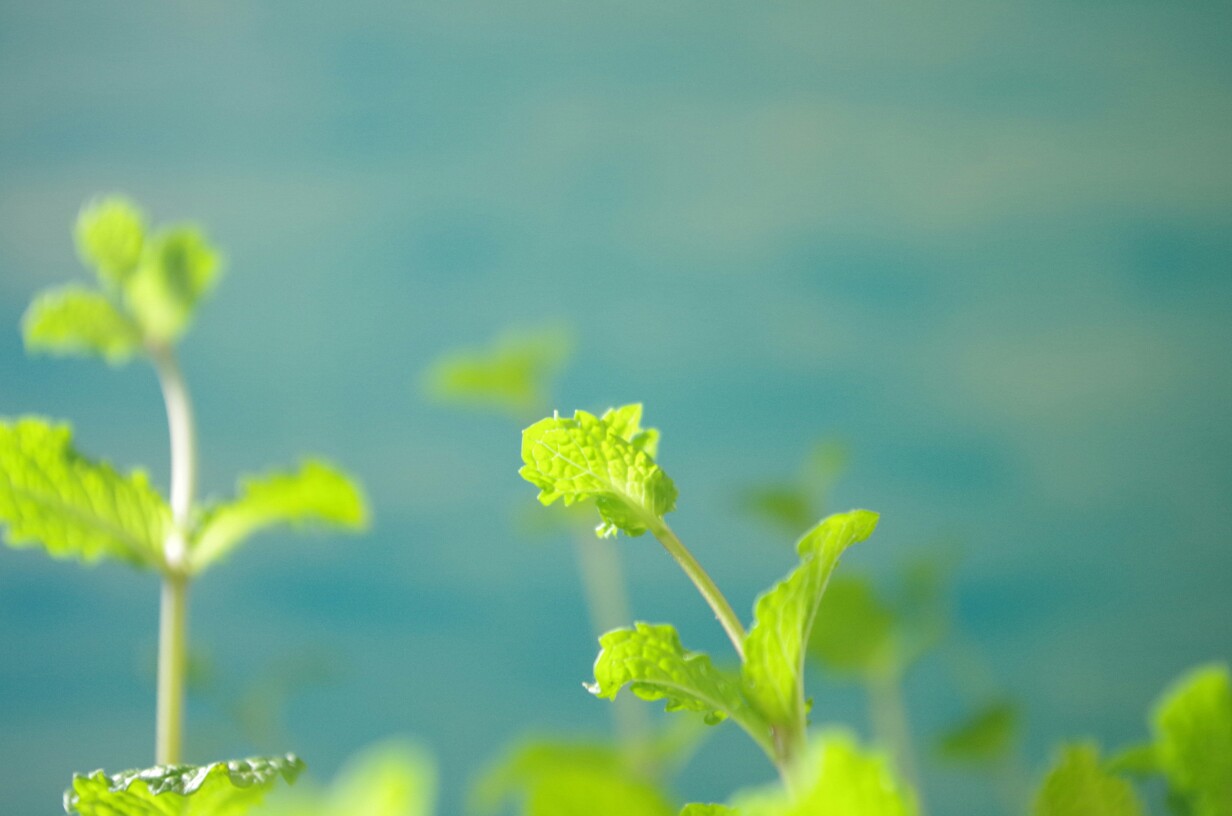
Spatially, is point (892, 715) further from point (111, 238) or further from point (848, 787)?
point (848, 787)

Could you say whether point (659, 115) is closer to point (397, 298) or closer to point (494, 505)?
point (397, 298)

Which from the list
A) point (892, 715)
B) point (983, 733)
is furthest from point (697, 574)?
point (892, 715)

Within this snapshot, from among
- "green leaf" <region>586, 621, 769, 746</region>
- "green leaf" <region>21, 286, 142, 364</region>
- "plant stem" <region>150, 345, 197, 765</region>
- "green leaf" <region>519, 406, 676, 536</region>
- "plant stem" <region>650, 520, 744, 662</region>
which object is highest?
"green leaf" <region>21, 286, 142, 364</region>

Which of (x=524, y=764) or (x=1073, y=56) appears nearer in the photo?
(x=524, y=764)

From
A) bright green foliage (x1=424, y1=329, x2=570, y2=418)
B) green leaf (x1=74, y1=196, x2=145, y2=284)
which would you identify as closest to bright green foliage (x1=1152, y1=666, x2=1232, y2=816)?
green leaf (x1=74, y1=196, x2=145, y2=284)

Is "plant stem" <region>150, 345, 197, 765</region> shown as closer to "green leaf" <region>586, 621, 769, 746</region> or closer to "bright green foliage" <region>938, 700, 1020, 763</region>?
"green leaf" <region>586, 621, 769, 746</region>

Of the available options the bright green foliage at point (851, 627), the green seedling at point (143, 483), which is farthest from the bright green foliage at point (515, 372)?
the green seedling at point (143, 483)

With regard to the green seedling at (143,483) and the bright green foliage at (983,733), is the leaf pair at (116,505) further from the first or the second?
the bright green foliage at (983,733)

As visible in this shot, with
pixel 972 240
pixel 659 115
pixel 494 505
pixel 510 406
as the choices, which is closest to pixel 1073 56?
pixel 972 240
